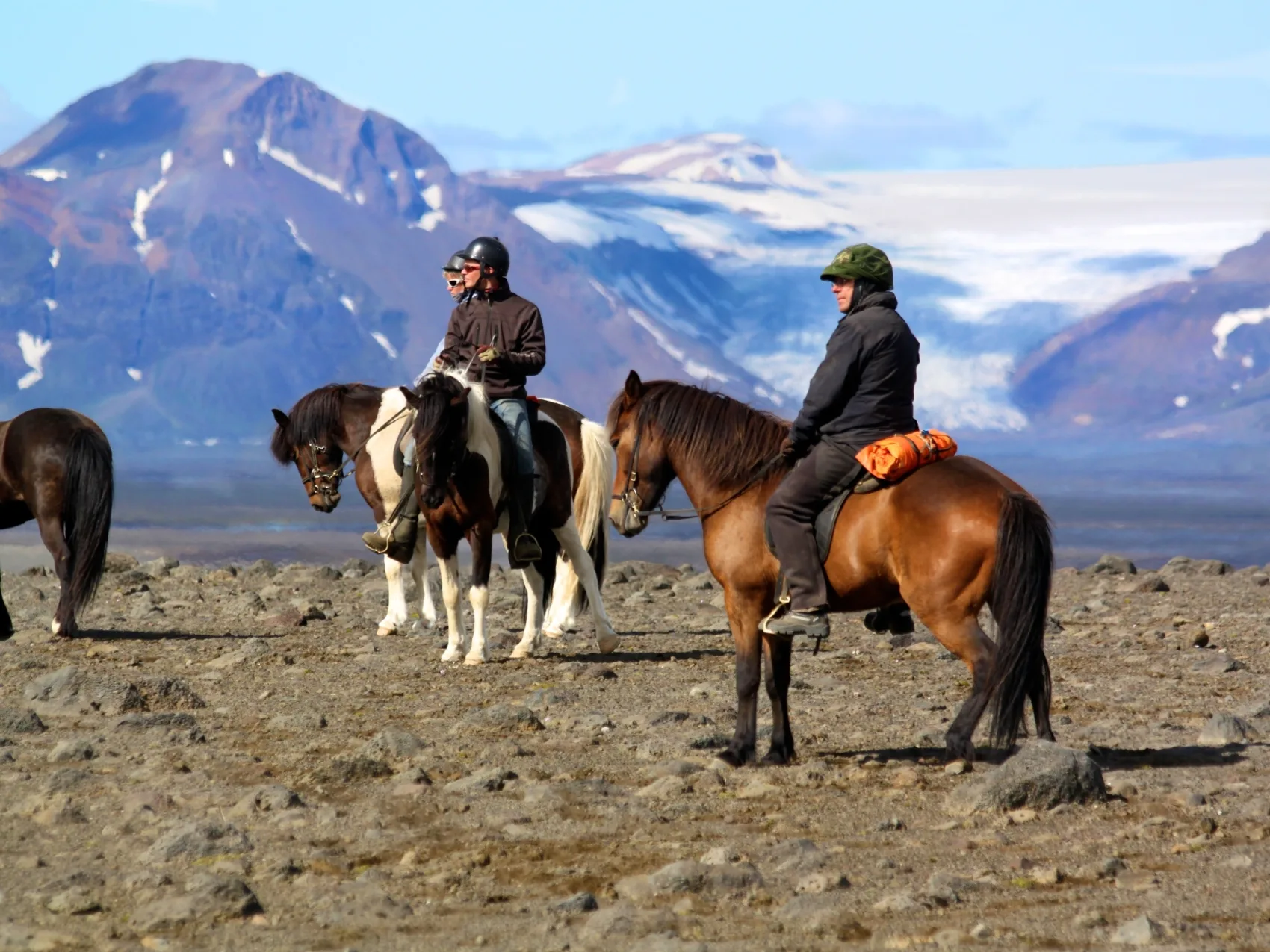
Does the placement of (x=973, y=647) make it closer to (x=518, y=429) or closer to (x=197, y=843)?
(x=197, y=843)

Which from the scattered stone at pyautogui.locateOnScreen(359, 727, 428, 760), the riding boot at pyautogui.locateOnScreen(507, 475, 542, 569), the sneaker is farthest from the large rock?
the riding boot at pyautogui.locateOnScreen(507, 475, 542, 569)

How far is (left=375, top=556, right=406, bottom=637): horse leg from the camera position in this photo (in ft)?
43.1

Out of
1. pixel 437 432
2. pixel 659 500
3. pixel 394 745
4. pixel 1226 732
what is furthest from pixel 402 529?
pixel 1226 732

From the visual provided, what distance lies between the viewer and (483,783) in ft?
22.6

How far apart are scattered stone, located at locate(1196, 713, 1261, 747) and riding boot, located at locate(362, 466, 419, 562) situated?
5.70 meters

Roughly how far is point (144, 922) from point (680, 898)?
1.63 m

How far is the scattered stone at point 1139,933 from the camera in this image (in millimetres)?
4527

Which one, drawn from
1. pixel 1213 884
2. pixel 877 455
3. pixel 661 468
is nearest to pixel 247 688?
pixel 661 468

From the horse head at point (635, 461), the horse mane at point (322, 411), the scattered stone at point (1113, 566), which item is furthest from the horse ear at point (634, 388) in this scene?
the scattered stone at point (1113, 566)

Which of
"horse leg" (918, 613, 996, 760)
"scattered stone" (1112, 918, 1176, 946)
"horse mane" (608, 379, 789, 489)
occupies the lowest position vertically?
"scattered stone" (1112, 918, 1176, 946)

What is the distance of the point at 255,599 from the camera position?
51.6ft

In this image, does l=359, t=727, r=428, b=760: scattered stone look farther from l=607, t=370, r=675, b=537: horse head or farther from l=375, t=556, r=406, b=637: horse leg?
l=375, t=556, r=406, b=637: horse leg

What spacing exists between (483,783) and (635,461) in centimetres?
186

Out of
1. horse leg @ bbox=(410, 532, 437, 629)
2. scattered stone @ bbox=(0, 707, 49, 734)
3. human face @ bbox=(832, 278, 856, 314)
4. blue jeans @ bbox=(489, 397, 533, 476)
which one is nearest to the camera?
human face @ bbox=(832, 278, 856, 314)
